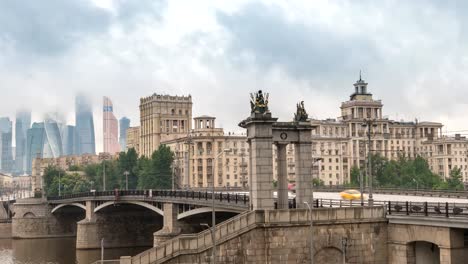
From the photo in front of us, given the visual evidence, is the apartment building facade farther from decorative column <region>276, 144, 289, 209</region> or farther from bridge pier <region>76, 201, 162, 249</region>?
decorative column <region>276, 144, 289, 209</region>

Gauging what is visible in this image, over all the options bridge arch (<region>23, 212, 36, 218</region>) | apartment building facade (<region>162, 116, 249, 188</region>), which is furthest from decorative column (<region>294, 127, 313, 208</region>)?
apartment building facade (<region>162, 116, 249, 188</region>)

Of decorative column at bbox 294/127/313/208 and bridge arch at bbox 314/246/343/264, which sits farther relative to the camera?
decorative column at bbox 294/127/313/208

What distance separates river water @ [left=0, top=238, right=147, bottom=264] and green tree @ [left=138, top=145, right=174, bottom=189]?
47.2 m

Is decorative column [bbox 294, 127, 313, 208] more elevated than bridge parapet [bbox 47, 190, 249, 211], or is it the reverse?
decorative column [bbox 294, 127, 313, 208]

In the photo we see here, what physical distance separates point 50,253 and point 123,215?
1396cm

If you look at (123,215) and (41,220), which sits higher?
(123,215)

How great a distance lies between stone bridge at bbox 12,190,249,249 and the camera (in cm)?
7544

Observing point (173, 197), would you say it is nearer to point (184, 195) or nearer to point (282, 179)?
point (184, 195)

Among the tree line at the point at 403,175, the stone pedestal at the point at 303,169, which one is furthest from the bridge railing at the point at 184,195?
the tree line at the point at 403,175

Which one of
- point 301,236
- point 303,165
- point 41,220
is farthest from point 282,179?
point 41,220

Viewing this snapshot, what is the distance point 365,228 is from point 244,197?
635 inches

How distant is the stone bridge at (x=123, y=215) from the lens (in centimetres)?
7544

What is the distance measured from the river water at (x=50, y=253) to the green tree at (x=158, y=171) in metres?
47.2

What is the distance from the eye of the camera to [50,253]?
10644 centimetres
